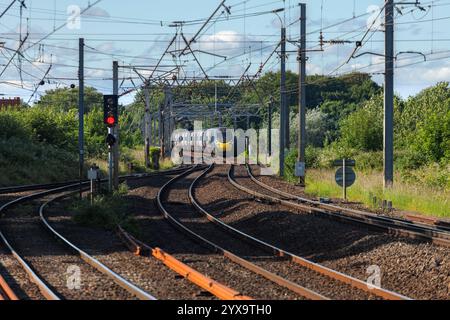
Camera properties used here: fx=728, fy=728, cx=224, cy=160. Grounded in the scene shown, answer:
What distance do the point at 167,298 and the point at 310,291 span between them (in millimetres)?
2031

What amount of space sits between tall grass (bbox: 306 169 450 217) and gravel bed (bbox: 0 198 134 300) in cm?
1097

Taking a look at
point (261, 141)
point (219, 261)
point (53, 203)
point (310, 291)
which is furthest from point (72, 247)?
point (261, 141)

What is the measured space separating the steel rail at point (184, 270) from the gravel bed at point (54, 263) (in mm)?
1183

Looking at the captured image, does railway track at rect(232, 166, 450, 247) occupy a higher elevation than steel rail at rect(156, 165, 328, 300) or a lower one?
higher

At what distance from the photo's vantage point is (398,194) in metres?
24.0

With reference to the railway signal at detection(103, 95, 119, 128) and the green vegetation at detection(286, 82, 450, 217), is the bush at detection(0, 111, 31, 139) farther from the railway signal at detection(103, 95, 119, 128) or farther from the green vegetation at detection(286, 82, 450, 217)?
the railway signal at detection(103, 95, 119, 128)

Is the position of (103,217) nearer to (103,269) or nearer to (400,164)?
(103,269)

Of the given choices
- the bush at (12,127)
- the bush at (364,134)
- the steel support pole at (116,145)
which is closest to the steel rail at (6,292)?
the steel support pole at (116,145)

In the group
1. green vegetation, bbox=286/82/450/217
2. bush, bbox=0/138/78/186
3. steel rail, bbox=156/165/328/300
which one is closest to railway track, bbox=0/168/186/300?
steel rail, bbox=156/165/328/300

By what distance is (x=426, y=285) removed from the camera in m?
11.6

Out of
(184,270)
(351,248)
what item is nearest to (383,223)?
(351,248)

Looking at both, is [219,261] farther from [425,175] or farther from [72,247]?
[425,175]

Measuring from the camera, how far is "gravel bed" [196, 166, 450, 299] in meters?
11.9

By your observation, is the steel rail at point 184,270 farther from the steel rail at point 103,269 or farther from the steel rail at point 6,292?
the steel rail at point 6,292
